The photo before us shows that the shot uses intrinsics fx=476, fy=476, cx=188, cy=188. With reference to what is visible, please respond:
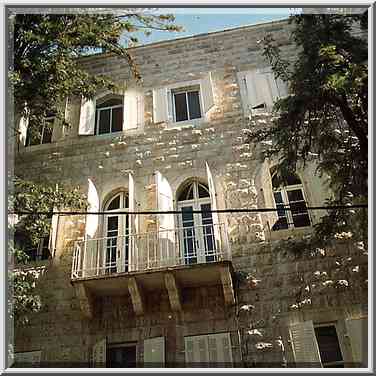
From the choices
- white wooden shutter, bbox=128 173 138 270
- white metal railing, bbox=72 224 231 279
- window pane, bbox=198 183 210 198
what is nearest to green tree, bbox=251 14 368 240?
white metal railing, bbox=72 224 231 279

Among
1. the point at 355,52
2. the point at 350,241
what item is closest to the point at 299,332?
the point at 350,241

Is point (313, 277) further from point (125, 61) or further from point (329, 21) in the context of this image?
point (125, 61)

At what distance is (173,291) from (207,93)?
4.82 meters

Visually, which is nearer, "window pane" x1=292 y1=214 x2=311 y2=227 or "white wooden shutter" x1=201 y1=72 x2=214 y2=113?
"window pane" x1=292 y1=214 x2=311 y2=227

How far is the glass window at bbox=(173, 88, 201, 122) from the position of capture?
10344 mm

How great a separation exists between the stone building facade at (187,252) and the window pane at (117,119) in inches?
1.4

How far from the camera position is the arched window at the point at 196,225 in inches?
313

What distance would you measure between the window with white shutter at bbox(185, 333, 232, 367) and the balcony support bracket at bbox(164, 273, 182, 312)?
51 centimetres

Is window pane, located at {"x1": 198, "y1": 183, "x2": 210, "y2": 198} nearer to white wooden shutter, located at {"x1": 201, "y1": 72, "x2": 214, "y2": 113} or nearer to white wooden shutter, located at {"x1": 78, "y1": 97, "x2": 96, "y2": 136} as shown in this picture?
white wooden shutter, located at {"x1": 201, "y1": 72, "x2": 214, "y2": 113}

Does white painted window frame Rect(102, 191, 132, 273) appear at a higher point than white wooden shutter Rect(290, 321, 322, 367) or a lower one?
higher

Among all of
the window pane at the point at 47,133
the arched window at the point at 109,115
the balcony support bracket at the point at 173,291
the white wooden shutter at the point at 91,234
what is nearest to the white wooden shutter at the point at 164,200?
the balcony support bracket at the point at 173,291

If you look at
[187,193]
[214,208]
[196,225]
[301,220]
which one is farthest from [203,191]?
[301,220]

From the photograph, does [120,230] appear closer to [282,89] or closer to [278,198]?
[278,198]

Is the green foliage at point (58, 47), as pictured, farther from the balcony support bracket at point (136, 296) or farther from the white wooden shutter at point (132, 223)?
the balcony support bracket at point (136, 296)
